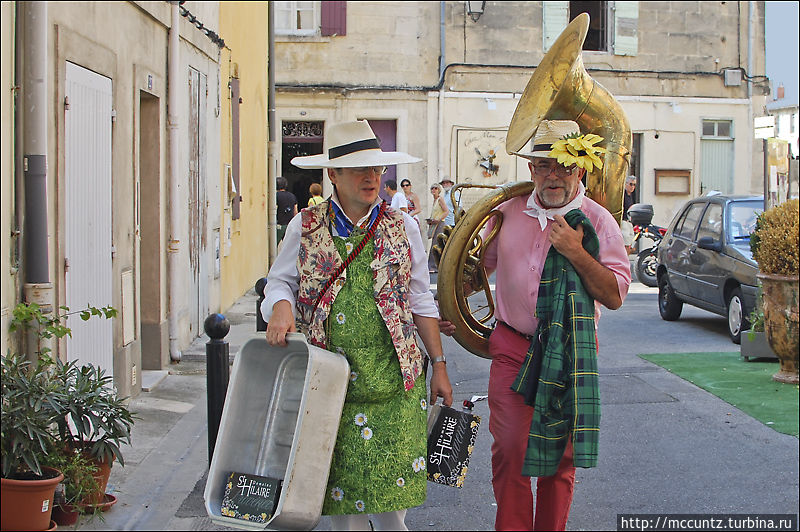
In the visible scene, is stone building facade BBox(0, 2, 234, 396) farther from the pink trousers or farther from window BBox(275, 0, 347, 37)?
Answer: window BBox(275, 0, 347, 37)

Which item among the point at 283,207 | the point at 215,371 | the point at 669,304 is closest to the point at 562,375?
the point at 215,371

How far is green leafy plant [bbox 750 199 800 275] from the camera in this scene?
7.75 meters

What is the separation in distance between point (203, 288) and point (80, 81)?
422 centimetres

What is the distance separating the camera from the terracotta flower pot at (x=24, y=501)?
4.40 metres

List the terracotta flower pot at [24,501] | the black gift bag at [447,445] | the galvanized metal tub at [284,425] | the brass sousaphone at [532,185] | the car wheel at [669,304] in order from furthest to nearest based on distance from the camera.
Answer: the car wheel at [669,304], the terracotta flower pot at [24,501], the brass sousaphone at [532,185], the black gift bag at [447,445], the galvanized metal tub at [284,425]

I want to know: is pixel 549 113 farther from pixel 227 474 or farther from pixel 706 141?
pixel 706 141

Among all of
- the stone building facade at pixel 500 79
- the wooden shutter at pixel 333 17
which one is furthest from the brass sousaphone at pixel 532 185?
the wooden shutter at pixel 333 17

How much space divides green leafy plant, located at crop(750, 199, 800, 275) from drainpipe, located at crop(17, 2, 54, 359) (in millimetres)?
5467

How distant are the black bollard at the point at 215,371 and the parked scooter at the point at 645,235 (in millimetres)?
11039

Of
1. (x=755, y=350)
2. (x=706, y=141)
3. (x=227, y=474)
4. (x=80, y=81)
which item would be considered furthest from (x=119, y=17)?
(x=706, y=141)

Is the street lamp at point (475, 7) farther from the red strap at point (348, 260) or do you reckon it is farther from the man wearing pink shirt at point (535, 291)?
the red strap at point (348, 260)

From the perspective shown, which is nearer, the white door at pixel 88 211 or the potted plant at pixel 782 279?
the white door at pixel 88 211

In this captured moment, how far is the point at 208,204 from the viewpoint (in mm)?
10359

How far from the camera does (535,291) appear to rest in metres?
3.92
